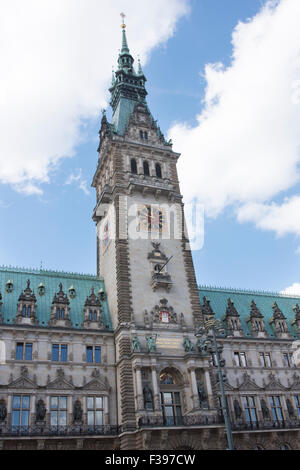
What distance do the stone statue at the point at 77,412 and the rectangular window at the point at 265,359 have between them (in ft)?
72.3

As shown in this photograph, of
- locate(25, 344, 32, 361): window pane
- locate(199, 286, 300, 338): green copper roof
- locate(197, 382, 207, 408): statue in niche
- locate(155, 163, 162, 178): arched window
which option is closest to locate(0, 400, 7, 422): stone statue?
locate(25, 344, 32, 361): window pane

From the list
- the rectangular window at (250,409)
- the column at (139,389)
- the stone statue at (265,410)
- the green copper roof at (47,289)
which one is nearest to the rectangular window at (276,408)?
the stone statue at (265,410)

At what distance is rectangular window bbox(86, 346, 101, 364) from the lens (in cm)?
4272

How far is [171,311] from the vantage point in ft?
150

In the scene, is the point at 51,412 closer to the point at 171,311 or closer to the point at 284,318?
the point at 171,311

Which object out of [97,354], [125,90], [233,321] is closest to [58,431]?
[97,354]

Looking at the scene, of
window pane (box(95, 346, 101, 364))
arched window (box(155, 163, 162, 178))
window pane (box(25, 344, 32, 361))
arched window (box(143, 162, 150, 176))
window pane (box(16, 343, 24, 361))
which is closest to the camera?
window pane (box(16, 343, 24, 361))

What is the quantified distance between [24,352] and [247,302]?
101ft

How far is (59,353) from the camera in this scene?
41844 millimetres

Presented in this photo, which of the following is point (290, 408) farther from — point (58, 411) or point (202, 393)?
point (58, 411)

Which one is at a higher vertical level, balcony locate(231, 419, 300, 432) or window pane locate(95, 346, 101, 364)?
window pane locate(95, 346, 101, 364)

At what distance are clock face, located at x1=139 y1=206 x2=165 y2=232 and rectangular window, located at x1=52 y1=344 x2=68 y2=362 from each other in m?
16.2

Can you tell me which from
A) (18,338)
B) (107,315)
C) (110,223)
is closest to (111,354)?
(107,315)

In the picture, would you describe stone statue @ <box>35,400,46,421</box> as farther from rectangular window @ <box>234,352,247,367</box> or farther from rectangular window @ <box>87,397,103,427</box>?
rectangular window @ <box>234,352,247,367</box>
